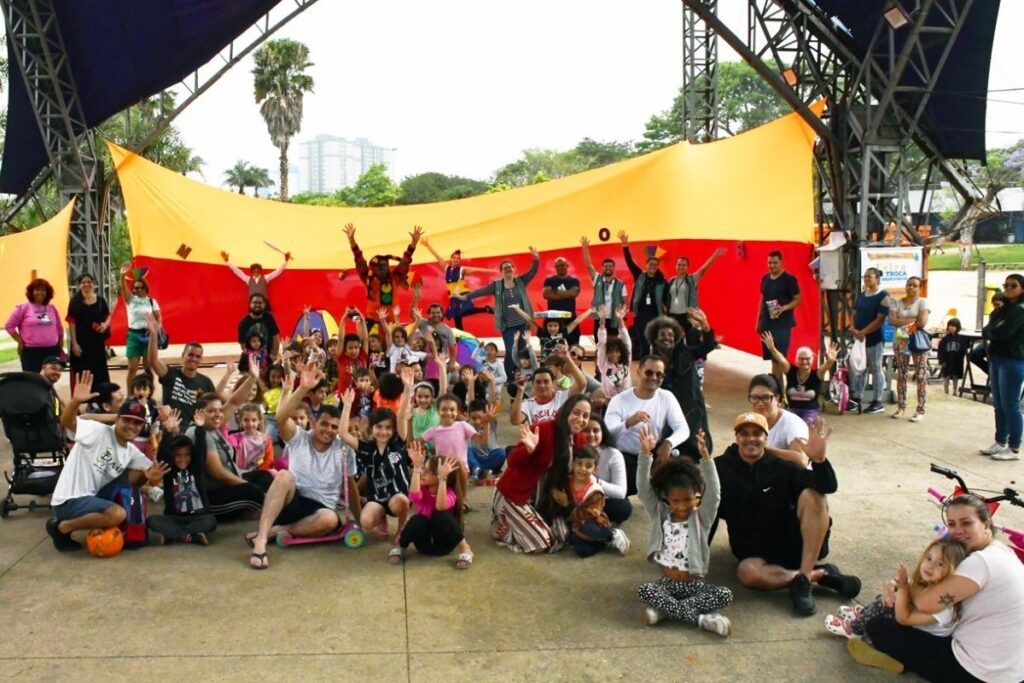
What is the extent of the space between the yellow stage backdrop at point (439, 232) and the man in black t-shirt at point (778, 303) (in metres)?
1.54

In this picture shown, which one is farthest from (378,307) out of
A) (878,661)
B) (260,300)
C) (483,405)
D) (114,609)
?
(878,661)

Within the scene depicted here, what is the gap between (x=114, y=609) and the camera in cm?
431

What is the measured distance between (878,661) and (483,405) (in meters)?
4.03

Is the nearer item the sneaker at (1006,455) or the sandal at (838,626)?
the sandal at (838,626)

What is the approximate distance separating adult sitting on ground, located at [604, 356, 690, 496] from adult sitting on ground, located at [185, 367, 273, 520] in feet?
7.99

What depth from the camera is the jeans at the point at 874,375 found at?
8.84 m

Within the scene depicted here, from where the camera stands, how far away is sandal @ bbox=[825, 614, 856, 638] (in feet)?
12.9

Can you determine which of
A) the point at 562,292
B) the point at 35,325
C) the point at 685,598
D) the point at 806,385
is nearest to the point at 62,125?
the point at 35,325

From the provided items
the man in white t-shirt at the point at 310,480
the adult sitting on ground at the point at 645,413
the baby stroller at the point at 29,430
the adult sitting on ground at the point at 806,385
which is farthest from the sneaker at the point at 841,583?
the baby stroller at the point at 29,430

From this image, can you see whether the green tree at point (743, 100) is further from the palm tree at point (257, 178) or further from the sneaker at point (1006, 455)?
the sneaker at point (1006, 455)

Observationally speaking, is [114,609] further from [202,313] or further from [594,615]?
[202,313]

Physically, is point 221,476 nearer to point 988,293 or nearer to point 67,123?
point 67,123

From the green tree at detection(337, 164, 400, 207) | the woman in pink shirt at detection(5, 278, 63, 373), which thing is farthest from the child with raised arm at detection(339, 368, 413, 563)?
the green tree at detection(337, 164, 400, 207)

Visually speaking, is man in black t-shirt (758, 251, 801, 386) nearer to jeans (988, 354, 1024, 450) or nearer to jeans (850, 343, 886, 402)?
jeans (850, 343, 886, 402)
